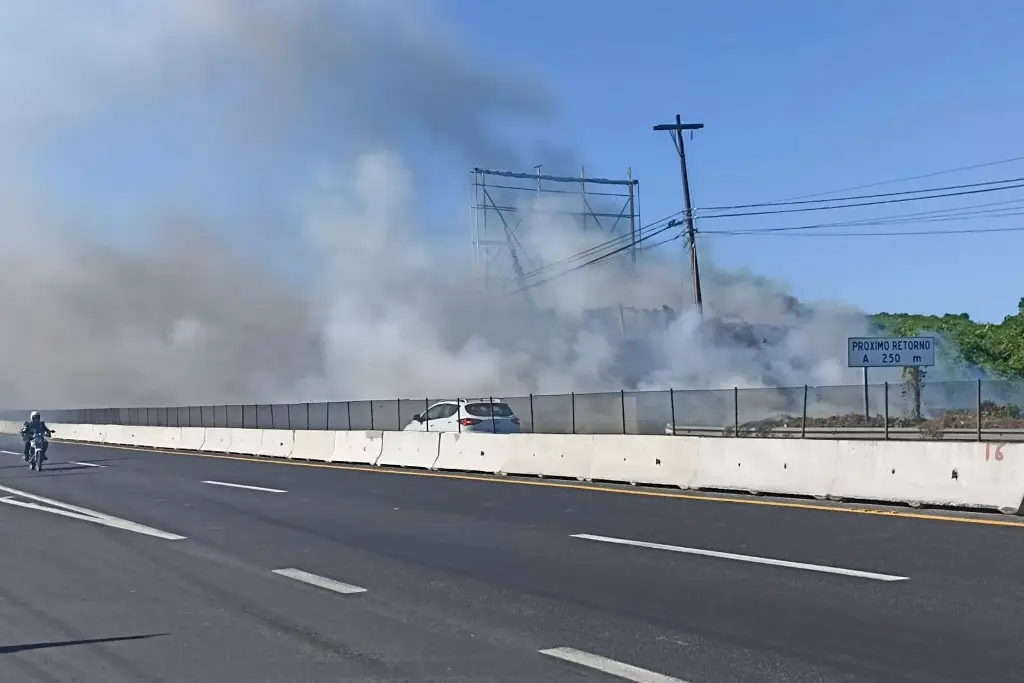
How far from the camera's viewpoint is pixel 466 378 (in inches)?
2338

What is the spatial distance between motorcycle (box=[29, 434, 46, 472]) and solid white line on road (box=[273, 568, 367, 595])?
19591mm

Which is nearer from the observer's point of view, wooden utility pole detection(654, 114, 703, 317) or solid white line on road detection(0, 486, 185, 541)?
solid white line on road detection(0, 486, 185, 541)

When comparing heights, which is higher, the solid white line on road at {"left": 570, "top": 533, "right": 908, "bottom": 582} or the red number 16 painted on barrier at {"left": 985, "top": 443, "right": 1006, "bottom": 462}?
the red number 16 painted on barrier at {"left": 985, "top": 443, "right": 1006, "bottom": 462}

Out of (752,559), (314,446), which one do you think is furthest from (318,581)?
(314,446)

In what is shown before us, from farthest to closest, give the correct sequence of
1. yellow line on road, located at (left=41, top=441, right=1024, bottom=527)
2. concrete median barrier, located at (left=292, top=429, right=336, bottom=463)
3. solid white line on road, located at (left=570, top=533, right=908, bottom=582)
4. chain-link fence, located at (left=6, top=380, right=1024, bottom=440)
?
chain-link fence, located at (left=6, top=380, right=1024, bottom=440)
concrete median barrier, located at (left=292, top=429, right=336, bottom=463)
yellow line on road, located at (left=41, top=441, right=1024, bottom=527)
solid white line on road, located at (left=570, top=533, right=908, bottom=582)

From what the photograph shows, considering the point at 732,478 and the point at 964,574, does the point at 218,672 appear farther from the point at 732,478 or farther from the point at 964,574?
the point at 732,478

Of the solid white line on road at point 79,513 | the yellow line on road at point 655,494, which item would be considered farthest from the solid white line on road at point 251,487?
the yellow line on road at point 655,494

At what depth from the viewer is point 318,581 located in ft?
33.0

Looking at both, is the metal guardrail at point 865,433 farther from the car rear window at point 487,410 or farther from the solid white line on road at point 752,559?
the solid white line on road at point 752,559

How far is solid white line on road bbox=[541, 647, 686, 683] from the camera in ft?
20.8

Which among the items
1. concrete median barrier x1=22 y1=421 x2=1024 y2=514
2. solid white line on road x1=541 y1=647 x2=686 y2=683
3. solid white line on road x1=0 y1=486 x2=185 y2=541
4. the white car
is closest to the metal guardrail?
A: the white car

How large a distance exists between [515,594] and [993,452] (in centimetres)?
744

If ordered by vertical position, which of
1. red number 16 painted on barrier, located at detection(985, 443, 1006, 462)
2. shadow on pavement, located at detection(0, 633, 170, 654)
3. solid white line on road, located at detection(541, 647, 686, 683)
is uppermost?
red number 16 painted on barrier, located at detection(985, 443, 1006, 462)

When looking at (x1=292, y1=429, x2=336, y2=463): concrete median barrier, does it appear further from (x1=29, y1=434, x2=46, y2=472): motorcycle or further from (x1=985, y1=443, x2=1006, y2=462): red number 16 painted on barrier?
(x1=985, y1=443, x2=1006, y2=462): red number 16 painted on barrier
